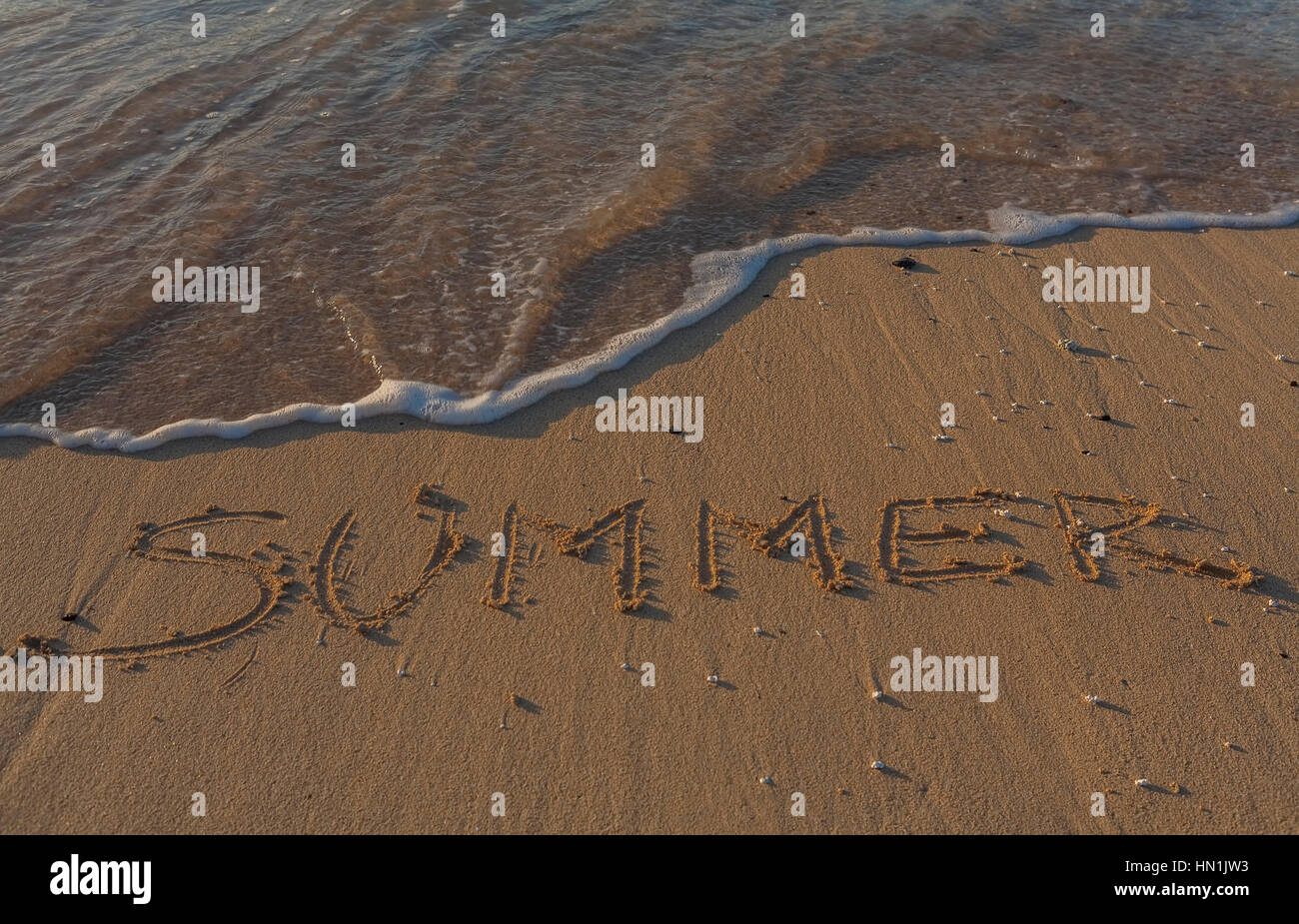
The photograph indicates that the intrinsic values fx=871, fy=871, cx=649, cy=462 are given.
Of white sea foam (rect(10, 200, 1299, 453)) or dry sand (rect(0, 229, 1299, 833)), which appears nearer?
dry sand (rect(0, 229, 1299, 833))

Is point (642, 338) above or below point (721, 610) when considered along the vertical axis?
above

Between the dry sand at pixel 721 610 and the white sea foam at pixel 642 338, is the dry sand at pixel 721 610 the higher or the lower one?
A: the lower one

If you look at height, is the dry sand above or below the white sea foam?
below

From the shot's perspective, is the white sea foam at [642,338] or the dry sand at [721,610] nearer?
the dry sand at [721,610]

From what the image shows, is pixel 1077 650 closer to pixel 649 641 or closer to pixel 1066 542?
pixel 1066 542
